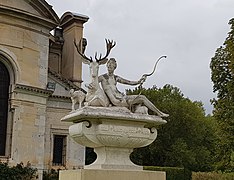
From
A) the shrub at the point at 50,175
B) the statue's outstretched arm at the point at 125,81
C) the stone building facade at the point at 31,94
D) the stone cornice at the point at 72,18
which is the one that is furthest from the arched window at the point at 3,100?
the statue's outstretched arm at the point at 125,81

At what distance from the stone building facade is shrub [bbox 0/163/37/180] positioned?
0.40m

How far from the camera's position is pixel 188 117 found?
49219 millimetres

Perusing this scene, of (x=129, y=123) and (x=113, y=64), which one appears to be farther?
(x=113, y=64)

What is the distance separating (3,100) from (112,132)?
19.1m

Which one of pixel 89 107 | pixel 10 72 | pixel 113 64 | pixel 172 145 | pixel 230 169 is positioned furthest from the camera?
pixel 172 145

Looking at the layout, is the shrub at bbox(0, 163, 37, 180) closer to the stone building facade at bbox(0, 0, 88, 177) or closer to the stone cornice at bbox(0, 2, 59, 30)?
the stone building facade at bbox(0, 0, 88, 177)

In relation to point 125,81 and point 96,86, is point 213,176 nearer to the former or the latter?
point 125,81

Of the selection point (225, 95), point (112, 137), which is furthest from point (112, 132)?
point (225, 95)

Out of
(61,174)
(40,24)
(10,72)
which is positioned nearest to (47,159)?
(10,72)

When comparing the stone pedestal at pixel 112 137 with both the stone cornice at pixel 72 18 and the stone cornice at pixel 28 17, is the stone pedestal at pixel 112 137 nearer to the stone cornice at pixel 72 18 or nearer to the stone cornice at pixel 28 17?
the stone cornice at pixel 28 17

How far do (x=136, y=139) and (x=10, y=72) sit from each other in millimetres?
19293

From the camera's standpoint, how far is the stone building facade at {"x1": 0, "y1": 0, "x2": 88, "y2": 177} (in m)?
26.2

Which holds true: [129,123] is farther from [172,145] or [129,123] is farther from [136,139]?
[172,145]

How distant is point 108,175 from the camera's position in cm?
822
